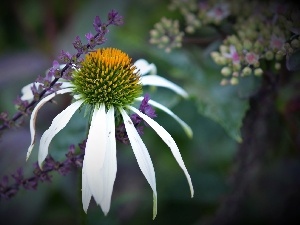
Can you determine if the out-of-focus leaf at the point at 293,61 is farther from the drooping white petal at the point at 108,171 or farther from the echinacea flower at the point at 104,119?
the drooping white petal at the point at 108,171

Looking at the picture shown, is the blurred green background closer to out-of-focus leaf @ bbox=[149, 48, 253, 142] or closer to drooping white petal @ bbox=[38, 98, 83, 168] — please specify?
out-of-focus leaf @ bbox=[149, 48, 253, 142]

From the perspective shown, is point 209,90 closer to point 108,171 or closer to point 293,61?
point 293,61

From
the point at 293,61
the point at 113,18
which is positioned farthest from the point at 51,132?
the point at 293,61

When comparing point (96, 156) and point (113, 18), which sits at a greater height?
point (113, 18)

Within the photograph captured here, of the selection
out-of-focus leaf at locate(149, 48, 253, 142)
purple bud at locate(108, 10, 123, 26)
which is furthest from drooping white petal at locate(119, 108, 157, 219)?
out-of-focus leaf at locate(149, 48, 253, 142)

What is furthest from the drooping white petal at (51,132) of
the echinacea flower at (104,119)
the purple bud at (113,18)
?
the purple bud at (113,18)

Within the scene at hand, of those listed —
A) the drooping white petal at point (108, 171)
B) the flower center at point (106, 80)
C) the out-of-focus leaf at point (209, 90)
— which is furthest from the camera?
the out-of-focus leaf at point (209, 90)
